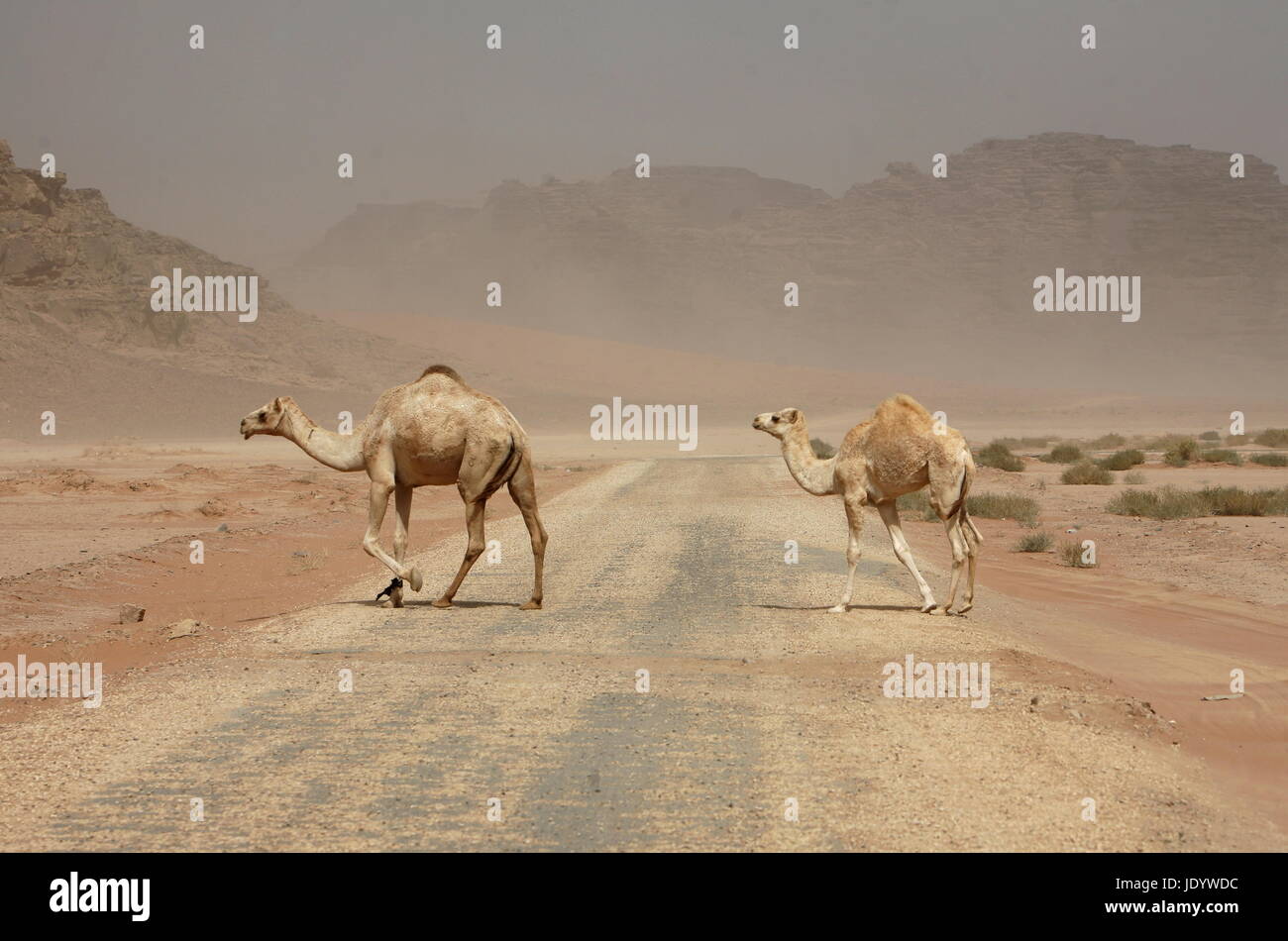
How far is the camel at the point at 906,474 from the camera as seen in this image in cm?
1357

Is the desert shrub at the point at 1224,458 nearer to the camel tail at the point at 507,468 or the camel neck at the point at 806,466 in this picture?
the camel neck at the point at 806,466

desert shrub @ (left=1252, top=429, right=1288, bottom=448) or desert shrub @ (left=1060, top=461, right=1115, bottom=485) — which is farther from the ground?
desert shrub @ (left=1252, top=429, right=1288, bottom=448)

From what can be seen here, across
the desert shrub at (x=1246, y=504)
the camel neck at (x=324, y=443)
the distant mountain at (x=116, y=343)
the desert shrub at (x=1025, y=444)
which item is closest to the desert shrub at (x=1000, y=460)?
the desert shrub at (x=1246, y=504)

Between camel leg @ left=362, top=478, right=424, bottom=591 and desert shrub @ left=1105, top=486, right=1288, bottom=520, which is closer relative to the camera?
camel leg @ left=362, top=478, right=424, bottom=591

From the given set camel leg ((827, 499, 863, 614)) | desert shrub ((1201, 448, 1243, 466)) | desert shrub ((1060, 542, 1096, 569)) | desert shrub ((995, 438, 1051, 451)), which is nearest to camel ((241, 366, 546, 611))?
camel leg ((827, 499, 863, 614))

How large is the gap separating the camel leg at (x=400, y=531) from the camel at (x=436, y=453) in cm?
1

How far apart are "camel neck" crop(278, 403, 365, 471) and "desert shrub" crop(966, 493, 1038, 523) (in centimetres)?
1667

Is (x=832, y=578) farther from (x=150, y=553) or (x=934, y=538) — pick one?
(x=150, y=553)

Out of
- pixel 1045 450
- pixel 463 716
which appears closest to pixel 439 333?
pixel 1045 450

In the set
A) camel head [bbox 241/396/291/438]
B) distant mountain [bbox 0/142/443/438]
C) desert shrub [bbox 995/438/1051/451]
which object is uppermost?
distant mountain [bbox 0/142/443/438]

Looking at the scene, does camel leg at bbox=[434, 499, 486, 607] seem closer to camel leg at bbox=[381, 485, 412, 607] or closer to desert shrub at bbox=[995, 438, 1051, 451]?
camel leg at bbox=[381, 485, 412, 607]

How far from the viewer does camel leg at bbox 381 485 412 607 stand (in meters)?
13.9

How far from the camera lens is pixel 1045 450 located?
6325cm

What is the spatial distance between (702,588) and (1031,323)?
191664 mm
